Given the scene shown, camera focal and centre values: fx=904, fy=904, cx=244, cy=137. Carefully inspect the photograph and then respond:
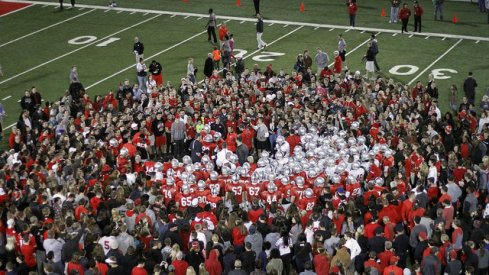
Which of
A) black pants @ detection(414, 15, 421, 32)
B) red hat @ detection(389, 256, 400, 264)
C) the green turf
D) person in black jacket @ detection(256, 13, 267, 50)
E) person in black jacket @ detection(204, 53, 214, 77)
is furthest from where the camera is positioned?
the green turf

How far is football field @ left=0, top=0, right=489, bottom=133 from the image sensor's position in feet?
91.1

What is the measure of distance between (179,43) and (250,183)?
1517cm

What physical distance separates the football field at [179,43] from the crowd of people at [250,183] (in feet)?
13.3

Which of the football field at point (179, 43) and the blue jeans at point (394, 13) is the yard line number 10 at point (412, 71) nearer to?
the football field at point (179, 43)

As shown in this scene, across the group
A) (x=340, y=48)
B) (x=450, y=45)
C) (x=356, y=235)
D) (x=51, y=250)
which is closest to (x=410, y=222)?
(x=356, y=235)

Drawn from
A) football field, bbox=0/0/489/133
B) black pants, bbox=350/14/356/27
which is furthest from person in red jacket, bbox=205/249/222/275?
black pants, bbox=350/14/356/27

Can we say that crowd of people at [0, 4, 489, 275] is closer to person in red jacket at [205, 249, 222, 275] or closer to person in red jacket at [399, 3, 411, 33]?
person in red jacket at [205, 249, 222, 275]

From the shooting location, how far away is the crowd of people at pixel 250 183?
47.1 ft

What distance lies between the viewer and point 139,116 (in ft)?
69.8

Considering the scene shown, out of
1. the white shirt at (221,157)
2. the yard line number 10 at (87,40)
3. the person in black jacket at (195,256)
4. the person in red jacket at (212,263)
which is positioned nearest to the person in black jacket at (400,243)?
the person in red jacket at (212,263)

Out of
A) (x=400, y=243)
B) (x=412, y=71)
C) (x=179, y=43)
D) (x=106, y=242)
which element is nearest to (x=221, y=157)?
(x=106, y=242)

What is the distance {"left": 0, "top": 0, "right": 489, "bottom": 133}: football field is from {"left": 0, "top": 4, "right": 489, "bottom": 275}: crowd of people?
4.05 m

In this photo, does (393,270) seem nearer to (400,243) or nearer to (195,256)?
(400,243)

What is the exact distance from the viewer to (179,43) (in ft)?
102
